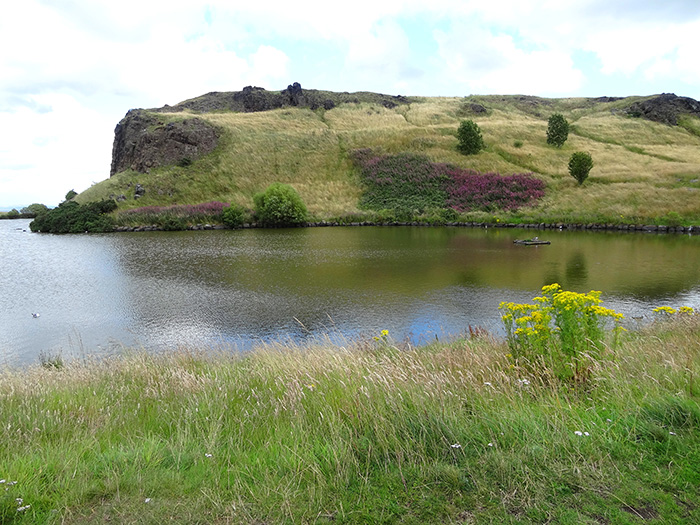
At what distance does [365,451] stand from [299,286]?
55.9ft

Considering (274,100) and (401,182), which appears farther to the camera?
(274,100)

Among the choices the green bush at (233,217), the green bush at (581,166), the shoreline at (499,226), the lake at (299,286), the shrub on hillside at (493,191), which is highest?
the green bush at (581,166)

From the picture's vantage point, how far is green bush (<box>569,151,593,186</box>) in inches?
1984

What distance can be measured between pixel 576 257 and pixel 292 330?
70.0 ft

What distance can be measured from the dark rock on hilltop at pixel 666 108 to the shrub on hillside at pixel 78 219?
104m

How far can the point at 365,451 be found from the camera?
4.13 m

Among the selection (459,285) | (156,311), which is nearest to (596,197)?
(459,285)

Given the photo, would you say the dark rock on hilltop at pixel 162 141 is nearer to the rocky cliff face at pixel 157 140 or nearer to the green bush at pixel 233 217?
the rocky cliff face at pixel 157 140

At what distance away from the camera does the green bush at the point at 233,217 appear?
51531mm

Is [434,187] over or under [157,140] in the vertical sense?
under

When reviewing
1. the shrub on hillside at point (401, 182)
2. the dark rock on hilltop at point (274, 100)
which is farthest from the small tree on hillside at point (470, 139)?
the dark rock on hilltop at point (274, 100)

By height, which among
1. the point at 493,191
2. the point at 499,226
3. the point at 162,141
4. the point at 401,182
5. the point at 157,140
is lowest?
the point at 499,226

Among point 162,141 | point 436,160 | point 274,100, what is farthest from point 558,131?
point 162,141

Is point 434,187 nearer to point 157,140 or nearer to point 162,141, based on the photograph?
point 162,141
